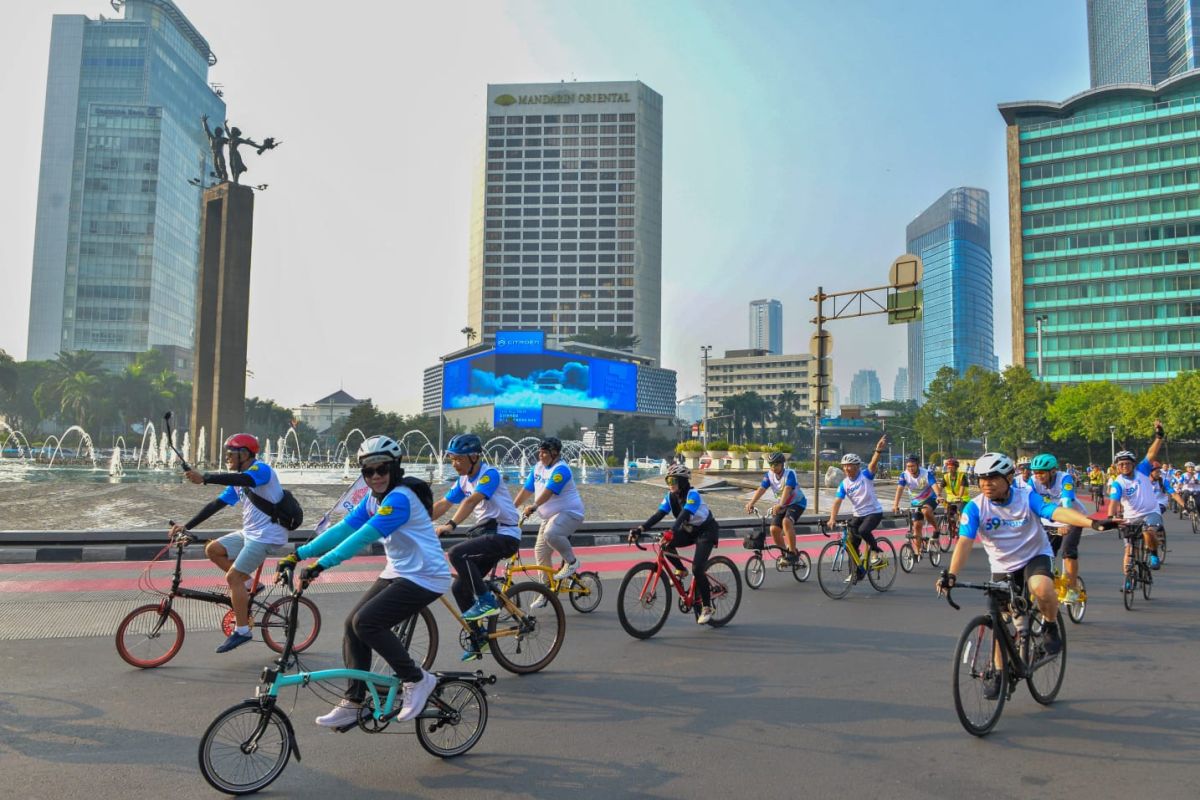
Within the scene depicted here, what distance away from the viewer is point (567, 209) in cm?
18112

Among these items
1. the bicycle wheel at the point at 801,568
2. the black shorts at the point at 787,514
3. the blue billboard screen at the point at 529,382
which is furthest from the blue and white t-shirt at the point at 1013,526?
the blue billboard screen at the point at 529,382

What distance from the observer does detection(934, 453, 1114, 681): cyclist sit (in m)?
5.85

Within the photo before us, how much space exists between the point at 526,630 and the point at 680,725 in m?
1.77

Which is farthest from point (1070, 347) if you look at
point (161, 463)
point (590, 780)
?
point (590, 780)

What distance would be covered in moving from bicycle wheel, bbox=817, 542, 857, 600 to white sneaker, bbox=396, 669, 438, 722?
24.1ft

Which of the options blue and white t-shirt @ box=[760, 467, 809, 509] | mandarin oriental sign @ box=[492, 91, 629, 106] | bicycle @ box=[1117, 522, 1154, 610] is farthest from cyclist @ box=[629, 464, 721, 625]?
mandarin oriental sign @ box=[492, 91, 629, 106]

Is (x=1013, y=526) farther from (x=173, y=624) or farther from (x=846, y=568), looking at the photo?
(x=173, y=624)

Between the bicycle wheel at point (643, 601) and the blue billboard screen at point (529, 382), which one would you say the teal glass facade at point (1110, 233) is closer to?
the blue billboard screen at point (529, 382)

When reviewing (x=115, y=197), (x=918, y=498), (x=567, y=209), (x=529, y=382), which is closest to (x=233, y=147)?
(x=918, y=498)

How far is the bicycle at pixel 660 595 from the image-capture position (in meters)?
8.12

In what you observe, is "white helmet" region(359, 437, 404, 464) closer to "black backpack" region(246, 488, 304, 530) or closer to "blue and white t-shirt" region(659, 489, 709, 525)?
"black backpack" region(246, 488, 304, 530)

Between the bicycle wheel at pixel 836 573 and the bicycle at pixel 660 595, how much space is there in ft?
8.07

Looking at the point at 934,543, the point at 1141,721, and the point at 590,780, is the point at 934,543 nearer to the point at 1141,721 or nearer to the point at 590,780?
the point at 1141,721

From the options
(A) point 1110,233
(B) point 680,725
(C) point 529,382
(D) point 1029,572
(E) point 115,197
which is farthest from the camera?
(C) point 529,382
